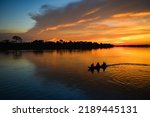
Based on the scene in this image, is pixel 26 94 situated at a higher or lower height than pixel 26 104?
lower

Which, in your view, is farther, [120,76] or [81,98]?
[120,76]

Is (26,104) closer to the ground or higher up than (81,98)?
higher up

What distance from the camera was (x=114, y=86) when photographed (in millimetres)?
14922

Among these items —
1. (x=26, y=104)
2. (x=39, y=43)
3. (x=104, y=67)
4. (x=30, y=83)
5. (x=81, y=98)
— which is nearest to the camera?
(x=26, y=104)

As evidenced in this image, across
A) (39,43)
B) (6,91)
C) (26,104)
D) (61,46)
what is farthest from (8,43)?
(26,104)

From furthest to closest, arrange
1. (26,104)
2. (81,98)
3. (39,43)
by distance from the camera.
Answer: (39,43) → (81,98) → (26,104)

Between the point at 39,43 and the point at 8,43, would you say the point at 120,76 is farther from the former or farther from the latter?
the point at 39,43

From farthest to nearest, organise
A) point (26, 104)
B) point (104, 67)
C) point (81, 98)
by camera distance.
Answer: point (104, 67)
point (81, 98)
point (26, 104)

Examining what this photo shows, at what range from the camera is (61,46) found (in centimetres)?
11494

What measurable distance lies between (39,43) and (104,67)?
294ft

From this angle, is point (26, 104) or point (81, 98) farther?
point (81, 98)

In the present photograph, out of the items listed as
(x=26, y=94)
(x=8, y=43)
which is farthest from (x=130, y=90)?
(x=8, y=43)

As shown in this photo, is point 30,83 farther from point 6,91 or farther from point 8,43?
point 8,43

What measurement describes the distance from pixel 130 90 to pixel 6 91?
8.16 m
